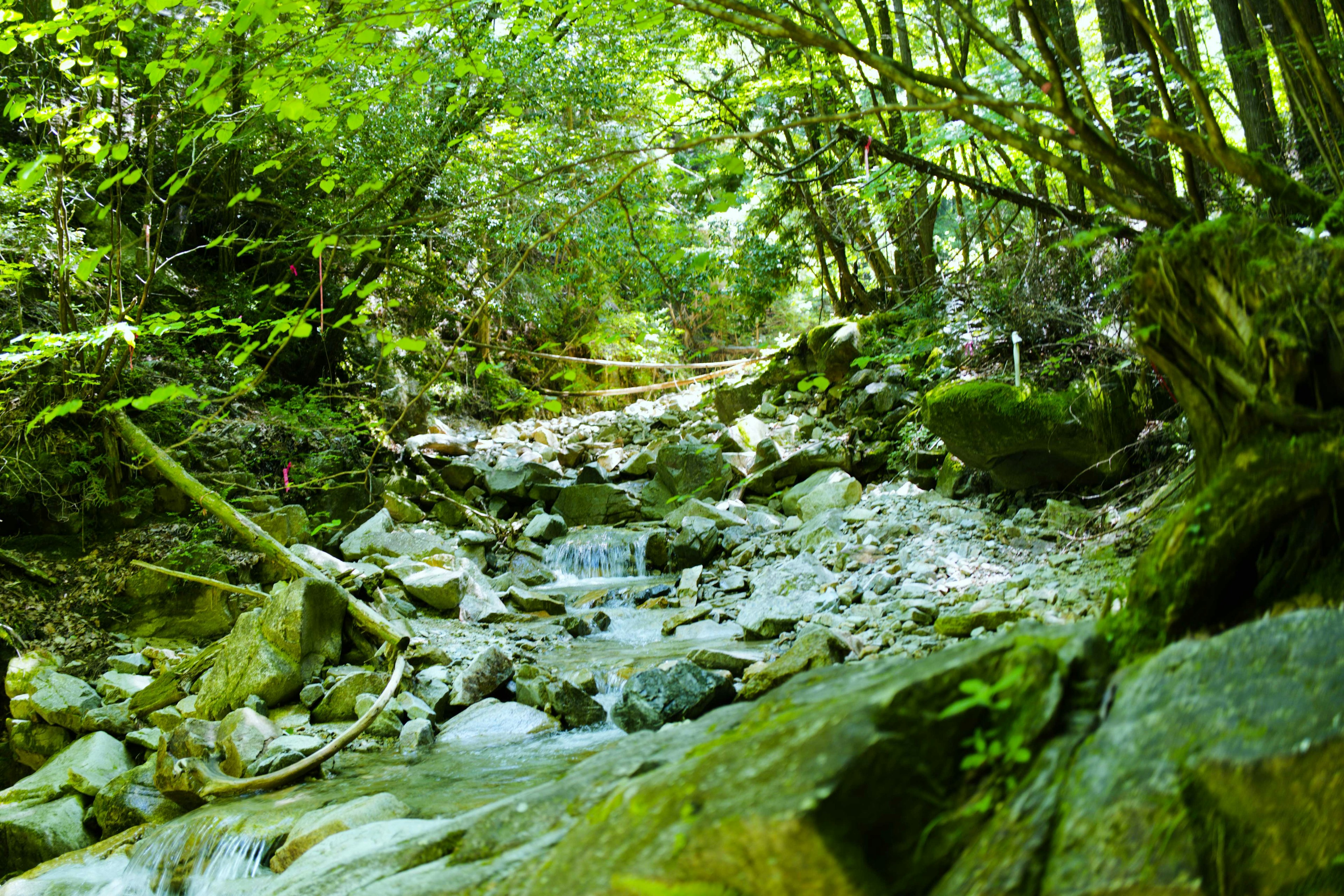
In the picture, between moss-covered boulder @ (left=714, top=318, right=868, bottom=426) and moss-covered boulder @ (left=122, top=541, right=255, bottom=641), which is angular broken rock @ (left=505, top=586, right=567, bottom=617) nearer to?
moss-covered boulder @ (left=122, top=541, right=255, bottom=641)

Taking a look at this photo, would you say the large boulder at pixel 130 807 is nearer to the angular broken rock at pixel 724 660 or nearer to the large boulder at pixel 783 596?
the angular broken rock at pixel 724 660

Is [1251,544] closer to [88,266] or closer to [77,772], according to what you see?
[88,266]

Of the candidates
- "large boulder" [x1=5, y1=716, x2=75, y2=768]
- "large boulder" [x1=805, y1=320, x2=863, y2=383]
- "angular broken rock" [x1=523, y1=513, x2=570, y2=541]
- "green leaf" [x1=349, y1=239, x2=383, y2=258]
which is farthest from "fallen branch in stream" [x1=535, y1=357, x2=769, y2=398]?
"large boulder" [x1=5, y1=716, x2=75, y2=768]

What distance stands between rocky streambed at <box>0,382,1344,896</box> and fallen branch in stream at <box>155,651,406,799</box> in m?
0.04

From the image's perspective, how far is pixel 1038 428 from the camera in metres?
5.97

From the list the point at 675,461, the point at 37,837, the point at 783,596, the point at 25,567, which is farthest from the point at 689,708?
the point at 675,461

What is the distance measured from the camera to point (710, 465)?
32.4 ft

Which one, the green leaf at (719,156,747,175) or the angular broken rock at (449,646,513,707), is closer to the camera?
the green leaf at (719,156,747,175)

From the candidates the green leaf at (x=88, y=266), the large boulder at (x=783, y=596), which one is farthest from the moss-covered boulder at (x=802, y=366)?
the green leaf at (x=88, y=266)

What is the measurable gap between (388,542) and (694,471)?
12.6ft

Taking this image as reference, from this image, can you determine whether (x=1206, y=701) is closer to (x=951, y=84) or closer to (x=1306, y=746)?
(x=1306, y=746)

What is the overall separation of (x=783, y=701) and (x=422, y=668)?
4.18 m

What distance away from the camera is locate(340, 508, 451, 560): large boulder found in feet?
26.2

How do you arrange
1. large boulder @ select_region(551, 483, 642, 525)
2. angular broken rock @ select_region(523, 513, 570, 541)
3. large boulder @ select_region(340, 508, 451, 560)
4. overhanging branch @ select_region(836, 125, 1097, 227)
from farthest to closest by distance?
large boulder @ select_region(551, 483, 642, 525), angular broken rock @ select_region(523, 513, 570, 541), large boulder @ select_region(340, 508, 451, 560), overhanging branch @ select_region(836, 125, 1097, 227)
